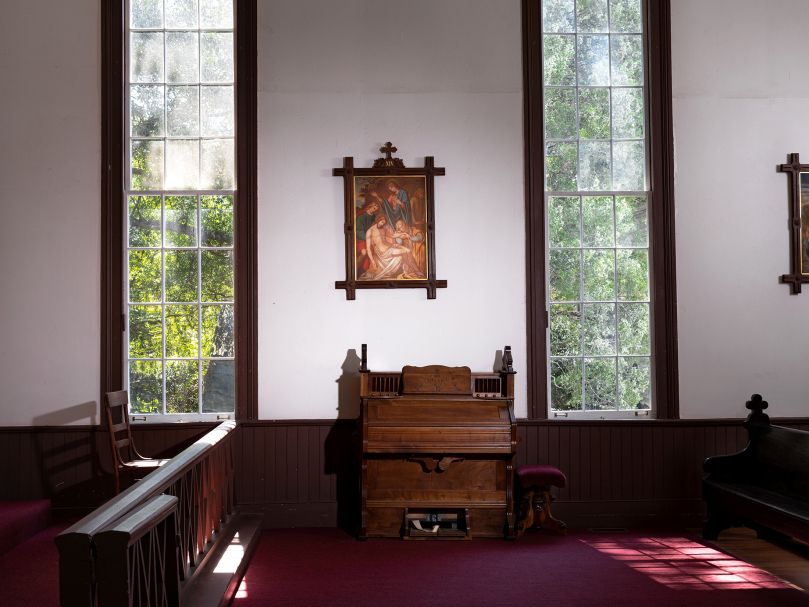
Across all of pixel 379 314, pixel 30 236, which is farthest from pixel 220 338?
pixel 30 236

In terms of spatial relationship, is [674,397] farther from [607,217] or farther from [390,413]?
[390,413]

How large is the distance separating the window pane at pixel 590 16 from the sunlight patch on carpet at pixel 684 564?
4.13 m

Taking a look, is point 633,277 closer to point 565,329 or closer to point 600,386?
point 565,329

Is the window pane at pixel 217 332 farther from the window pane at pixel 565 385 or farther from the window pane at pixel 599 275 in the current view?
the window pane at pixel 599 275

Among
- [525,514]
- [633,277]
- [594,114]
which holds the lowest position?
[525,514]

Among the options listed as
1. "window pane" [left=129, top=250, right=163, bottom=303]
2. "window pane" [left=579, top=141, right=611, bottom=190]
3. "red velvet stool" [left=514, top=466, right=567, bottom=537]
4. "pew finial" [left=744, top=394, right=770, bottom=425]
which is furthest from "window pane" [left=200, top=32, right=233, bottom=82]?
"pew finial" [left=744, top=394, right=770, bottom=425]

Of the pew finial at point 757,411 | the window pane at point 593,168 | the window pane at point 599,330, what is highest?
the window pane at point 593,168

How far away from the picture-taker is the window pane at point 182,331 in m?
4.73

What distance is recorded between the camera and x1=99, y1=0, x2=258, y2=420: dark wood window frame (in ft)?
15.2

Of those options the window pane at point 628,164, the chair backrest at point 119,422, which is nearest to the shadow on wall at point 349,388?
the chair backrest at point 119,422

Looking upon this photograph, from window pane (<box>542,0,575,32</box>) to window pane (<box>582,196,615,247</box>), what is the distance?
4.80ft

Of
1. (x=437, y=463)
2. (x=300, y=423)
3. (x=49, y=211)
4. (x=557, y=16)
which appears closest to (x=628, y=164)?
(x=557, y=16)

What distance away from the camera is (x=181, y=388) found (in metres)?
4.72

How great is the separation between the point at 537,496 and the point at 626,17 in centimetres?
402
